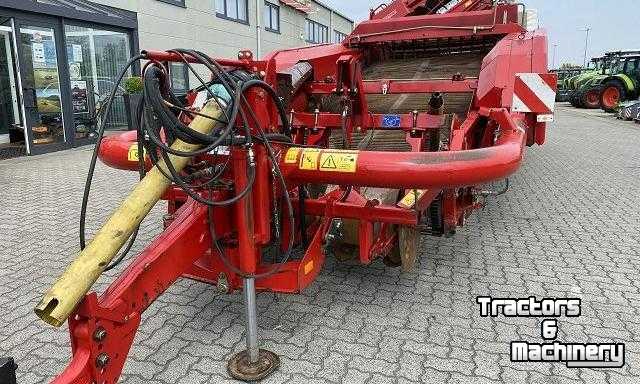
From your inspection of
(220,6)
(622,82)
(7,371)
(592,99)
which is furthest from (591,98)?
(7,371)

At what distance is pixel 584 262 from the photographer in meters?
3.81

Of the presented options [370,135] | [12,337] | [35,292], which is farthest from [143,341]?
[370,135]

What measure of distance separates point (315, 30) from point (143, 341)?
80.8ft

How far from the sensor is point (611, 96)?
20766 mm

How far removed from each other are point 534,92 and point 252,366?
2.73 meters

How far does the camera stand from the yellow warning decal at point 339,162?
2145 mm

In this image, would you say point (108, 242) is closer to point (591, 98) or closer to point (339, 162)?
point (339, 162)

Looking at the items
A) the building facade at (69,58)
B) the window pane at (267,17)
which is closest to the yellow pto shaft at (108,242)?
the building facade at (69,58)

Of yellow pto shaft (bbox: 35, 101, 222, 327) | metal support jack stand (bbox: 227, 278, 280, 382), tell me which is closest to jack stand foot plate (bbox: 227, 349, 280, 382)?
metal support jack stand (bbox: 227, 278, 280, 382)

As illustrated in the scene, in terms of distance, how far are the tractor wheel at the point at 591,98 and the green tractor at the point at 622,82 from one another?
0.54 meters

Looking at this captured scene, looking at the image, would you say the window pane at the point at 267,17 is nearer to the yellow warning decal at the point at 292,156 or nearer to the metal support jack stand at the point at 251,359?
the yellow warning decal at the point at 292,156

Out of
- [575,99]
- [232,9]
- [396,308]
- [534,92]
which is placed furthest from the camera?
[575,99]

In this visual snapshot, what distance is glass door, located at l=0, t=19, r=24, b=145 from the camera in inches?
336

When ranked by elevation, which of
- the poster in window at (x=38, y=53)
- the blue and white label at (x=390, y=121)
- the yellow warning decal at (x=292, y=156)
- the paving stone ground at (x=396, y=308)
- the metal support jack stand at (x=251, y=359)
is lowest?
the paving stone ground at (x=396, y=308)
